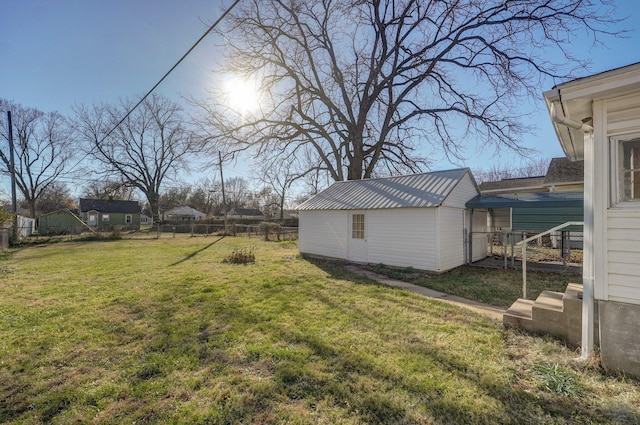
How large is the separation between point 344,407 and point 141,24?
9488 mm

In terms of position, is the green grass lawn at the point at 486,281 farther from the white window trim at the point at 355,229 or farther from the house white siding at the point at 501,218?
the house white siding at the point at 501,218

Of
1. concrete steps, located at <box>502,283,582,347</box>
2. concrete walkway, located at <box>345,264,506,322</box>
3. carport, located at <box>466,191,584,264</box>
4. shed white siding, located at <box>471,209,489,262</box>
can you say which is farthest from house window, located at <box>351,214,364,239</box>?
concrete steps, located at <box>502,283,582,347</box>

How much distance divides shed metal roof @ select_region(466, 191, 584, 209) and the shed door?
3869mm

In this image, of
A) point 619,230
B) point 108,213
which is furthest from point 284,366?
point 108,213

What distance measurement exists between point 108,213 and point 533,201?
4676 centimetres

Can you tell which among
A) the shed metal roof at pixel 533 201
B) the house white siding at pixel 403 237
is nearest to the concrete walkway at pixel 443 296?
the house white siding at pixel 403 237

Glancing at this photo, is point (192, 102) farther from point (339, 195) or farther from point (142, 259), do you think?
point (339, 195)

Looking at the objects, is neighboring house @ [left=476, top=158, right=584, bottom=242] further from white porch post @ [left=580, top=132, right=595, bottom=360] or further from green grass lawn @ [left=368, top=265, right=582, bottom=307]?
white porch post @ [left=580, top=132, right=595, bottom=360]

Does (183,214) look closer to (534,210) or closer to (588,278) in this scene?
(534,210)

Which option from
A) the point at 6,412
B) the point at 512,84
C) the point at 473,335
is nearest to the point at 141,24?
the point at 6,412

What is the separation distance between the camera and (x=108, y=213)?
38531 mm

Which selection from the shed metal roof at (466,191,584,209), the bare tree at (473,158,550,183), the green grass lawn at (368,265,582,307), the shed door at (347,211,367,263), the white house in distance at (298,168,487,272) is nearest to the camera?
the green grass lawn at (368,265,582,307)

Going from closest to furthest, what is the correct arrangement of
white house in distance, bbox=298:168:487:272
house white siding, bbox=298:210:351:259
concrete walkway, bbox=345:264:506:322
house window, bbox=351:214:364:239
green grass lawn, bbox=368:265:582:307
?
concrete walkway, bbox=345:264:506:322 → green grass lawn, bbox=368:265:582:307 → white house in distance, bbox=298:168:487:272 → house window, bbox=351:214:364:239 → house white siding, bbox=298:210:351:259

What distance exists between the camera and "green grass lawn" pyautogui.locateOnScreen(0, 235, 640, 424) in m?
2.38
